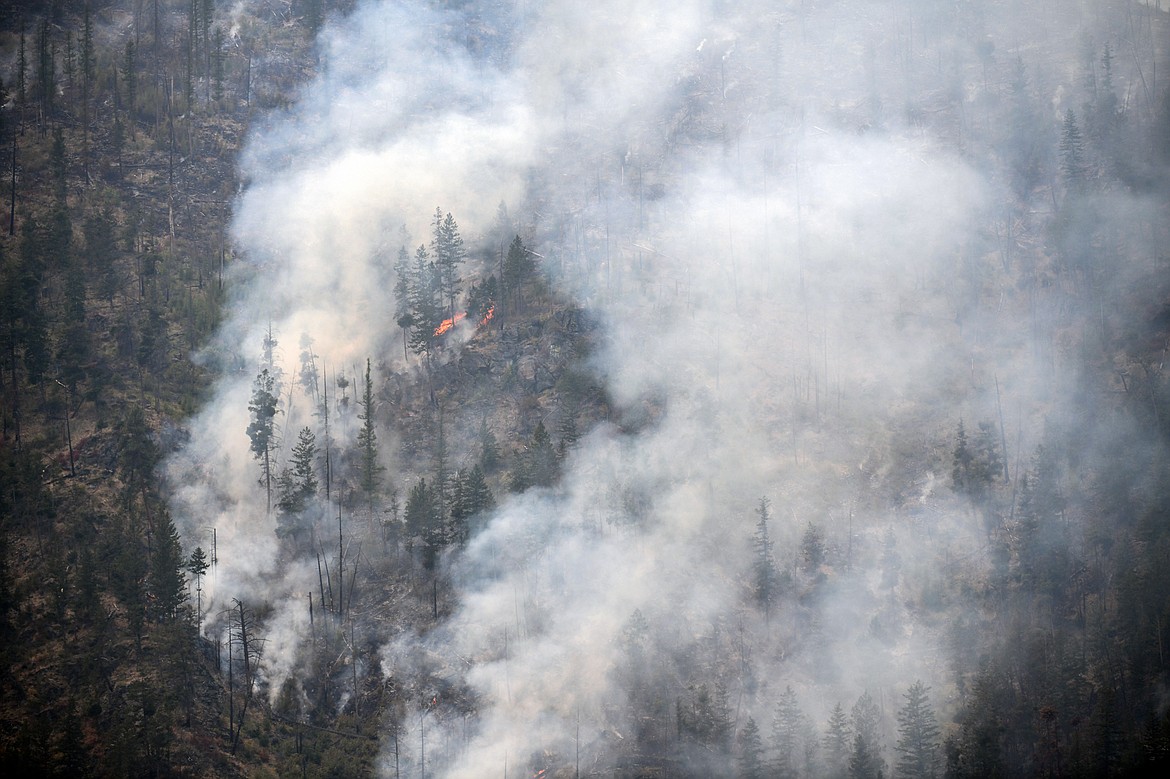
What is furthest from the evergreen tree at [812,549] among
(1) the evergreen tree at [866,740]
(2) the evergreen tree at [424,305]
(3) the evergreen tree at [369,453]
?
(2) the evergreen tree at [424,305]

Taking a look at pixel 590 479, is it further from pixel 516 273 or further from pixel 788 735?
pixel 788 735

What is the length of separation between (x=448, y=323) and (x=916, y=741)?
9862 cm

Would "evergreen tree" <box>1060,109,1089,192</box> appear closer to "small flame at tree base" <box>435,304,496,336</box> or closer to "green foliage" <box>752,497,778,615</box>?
"green foliage" <box>752,497,778,615</box>

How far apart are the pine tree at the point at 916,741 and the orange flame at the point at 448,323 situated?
305 feet

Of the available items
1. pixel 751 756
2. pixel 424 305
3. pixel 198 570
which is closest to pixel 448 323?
pixel 424 305

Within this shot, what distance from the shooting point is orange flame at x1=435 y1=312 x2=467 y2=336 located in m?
184

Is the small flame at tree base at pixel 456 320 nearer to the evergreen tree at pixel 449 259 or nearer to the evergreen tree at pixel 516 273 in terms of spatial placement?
the evergreen tree at pixel 449 259

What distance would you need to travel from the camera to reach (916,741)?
131750 mm

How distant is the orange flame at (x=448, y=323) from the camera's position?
184m

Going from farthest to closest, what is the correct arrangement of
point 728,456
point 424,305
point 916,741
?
point 424,305 < point 728,456 < point 916,741

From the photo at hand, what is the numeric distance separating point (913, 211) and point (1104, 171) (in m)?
32.6

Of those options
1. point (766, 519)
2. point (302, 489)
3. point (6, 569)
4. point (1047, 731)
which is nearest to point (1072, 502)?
point (1047, 731)

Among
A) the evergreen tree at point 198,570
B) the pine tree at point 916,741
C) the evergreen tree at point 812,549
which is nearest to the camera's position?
the pine tree at point 916,741

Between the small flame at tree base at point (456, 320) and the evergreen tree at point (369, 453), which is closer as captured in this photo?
the evergreen tree at point (369, 453)
